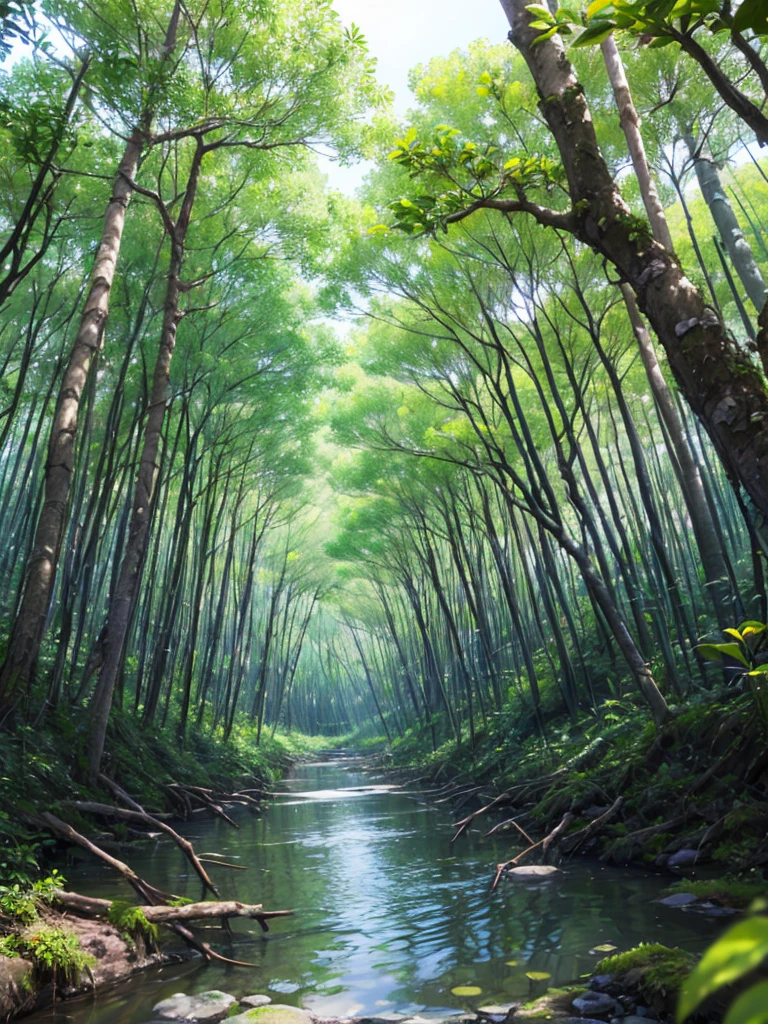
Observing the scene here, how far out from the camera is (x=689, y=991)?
374 millimetres

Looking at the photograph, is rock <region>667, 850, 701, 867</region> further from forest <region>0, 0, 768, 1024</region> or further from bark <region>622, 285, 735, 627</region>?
bark <region>622, 285, 735, 627</region>

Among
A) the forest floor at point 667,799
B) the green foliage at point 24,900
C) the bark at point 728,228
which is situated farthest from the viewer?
the bark at point 728,228

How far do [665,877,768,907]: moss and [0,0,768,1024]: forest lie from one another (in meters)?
0.02

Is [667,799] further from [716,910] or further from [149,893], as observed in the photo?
[149,893]

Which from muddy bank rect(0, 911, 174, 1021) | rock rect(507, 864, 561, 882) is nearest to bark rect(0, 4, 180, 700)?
muddy bank rect(0, 911, 174, 1021)

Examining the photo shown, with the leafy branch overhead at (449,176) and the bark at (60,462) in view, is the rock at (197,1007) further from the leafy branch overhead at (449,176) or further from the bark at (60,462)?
the leafy branch overhead at (449,176)

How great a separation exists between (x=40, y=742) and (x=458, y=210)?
16.2ft

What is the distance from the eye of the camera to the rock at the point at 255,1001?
2576 millimetres

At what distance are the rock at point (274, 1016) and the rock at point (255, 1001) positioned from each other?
0.17 metres

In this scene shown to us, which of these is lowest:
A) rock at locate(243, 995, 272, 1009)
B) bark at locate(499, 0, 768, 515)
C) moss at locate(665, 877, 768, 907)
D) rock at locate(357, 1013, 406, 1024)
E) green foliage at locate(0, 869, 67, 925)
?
rock at locate(357, 1013, 406, 1024)

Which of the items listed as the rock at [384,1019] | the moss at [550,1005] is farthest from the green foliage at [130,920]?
the moss at [550,1005]

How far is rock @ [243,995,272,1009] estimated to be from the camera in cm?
258

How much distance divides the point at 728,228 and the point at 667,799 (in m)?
5.77

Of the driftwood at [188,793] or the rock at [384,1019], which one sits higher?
the driftwood at [188,793]
